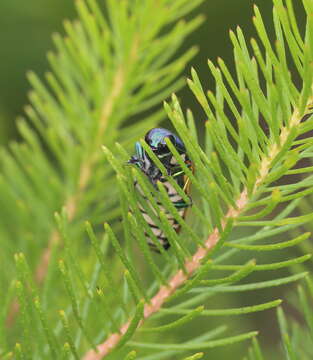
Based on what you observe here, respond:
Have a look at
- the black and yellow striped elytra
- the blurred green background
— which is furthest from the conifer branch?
the blurred green background

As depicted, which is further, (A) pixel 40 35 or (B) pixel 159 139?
(A) pixel 40 35

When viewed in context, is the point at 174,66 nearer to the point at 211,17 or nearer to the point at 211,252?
the point at 211,252

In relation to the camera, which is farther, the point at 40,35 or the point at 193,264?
the point at 40,35

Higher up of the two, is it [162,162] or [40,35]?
[40,35]

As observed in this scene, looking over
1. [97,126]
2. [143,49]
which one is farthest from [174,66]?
[97,126]

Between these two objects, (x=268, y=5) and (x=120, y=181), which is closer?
(x=120, y=181)

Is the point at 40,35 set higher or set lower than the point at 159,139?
higher

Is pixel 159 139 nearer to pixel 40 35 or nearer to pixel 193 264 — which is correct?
pixel 193 264

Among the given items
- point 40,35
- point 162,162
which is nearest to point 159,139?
point 162,162

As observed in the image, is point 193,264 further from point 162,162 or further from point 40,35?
point 40,35

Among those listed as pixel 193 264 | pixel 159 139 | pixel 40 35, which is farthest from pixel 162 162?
pixel 40 35

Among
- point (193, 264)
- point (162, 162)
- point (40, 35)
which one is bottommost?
point (193, 264)
